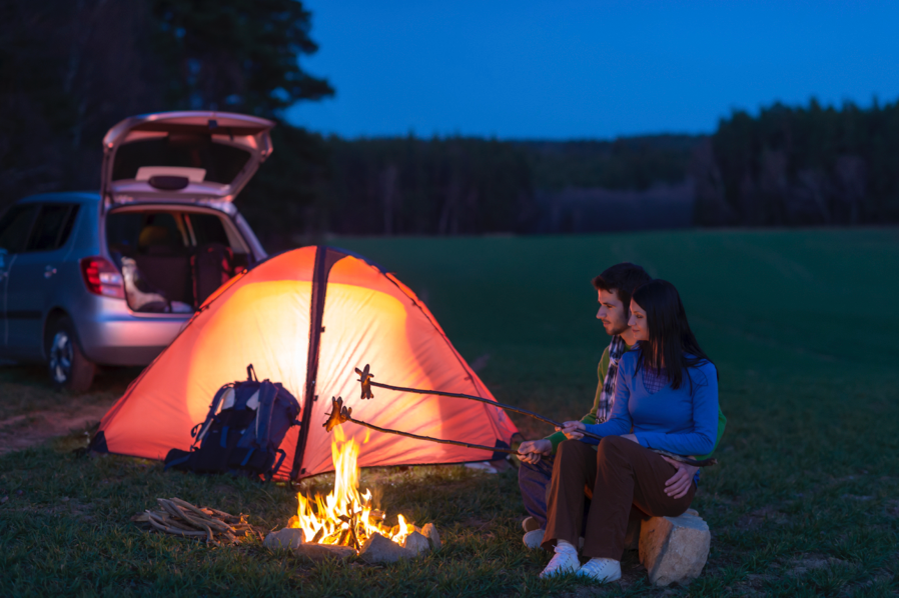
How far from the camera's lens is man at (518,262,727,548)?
360cm

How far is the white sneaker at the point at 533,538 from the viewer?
12.1ft

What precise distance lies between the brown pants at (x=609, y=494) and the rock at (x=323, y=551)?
0.92 metres

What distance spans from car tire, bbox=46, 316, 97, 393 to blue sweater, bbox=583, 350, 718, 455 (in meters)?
5.21

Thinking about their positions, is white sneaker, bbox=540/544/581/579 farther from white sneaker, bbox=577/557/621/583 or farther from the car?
the car

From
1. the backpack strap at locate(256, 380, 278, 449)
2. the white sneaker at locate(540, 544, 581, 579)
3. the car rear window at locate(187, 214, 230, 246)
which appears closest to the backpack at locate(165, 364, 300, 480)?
the backpack strap at locate(256, 380, 278, 449)

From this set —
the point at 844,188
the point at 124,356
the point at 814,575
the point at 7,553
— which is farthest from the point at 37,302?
the point at 844,188

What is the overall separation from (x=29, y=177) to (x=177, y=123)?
14552 millimetres

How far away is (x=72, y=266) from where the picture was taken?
259 inches

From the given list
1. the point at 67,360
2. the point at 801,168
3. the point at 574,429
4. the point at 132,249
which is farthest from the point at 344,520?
the point at 801,168

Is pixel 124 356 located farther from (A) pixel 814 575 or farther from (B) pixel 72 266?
(A) pixel 814 575

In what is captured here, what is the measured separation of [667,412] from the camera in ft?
11.3

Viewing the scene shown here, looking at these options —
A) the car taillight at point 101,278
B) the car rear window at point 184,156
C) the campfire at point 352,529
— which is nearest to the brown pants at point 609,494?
the campfire at point 352,529

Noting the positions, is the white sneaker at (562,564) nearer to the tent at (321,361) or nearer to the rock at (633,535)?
the rock at (633,535)

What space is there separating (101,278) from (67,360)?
1.09 m
